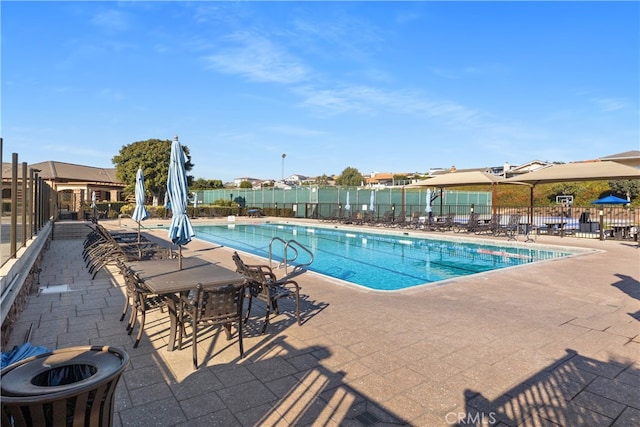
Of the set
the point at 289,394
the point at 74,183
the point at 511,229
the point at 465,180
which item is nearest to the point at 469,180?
the point at 465,180

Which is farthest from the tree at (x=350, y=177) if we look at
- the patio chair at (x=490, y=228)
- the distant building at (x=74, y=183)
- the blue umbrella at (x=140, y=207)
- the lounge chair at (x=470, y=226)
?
the blue umbrella at (x=140, y=207)

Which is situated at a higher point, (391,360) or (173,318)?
(173,318)

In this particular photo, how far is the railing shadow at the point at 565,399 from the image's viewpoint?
8.12ft

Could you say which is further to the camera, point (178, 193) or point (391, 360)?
point (178, 193)

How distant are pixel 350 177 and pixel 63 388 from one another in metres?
67.1

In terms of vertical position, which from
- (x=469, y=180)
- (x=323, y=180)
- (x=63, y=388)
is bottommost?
(x=63, y=388)

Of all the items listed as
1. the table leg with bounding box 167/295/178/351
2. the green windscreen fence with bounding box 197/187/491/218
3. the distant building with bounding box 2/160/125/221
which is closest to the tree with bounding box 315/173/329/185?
the green windscreen fence with bounding box 197/187/491/218

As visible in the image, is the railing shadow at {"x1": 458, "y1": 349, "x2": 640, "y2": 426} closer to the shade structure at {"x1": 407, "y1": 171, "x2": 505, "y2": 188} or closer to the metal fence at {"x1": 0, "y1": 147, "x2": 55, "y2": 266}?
the metal fence at {"x1": 0, "y1": 147, "x2": 55, "y2": 266}

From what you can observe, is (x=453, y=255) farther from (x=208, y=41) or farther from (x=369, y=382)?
(x=208, y=41)

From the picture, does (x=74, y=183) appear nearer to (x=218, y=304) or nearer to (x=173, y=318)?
(x=173, y=318)

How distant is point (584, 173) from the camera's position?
13.9 metres

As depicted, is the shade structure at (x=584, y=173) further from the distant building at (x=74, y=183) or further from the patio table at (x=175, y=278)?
the distant building at (x=74, y=183)

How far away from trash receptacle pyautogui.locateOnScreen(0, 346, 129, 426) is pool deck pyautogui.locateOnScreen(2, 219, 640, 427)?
897mm

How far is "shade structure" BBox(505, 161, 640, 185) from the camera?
42.4ft
